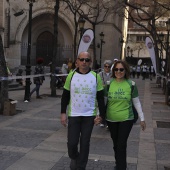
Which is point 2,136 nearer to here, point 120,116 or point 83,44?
point 120,116

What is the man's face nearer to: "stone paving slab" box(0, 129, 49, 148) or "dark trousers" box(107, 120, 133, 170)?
"dark trousers" box(107, 120, 133, 170)

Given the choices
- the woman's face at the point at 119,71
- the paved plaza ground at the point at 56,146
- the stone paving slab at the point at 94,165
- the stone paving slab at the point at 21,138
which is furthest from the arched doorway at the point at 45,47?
the woman's face at the point at 119,71

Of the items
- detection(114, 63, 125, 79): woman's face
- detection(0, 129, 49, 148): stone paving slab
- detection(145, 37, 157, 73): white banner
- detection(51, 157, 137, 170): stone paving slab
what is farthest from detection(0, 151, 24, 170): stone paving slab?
detection(145, 37, 157, 73): white banner

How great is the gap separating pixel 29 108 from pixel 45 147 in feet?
19.2

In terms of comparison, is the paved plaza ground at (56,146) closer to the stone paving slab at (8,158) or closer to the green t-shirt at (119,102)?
the stone paving slab at (8,158)

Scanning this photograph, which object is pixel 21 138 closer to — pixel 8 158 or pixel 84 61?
pixel 8 158

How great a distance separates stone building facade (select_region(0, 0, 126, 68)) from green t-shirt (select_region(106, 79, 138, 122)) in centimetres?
A: 3472

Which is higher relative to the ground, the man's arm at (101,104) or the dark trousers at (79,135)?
the man's arm at (101,104)

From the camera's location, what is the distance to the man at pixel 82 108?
4906 millimetres

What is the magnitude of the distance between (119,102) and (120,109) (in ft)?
0.33

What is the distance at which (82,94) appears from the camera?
16.1 ft

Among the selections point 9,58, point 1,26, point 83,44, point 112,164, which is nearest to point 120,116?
point 112,164

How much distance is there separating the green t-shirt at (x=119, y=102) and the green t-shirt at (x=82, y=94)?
26 cm

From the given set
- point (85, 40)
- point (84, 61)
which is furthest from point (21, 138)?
point (85, 40)
